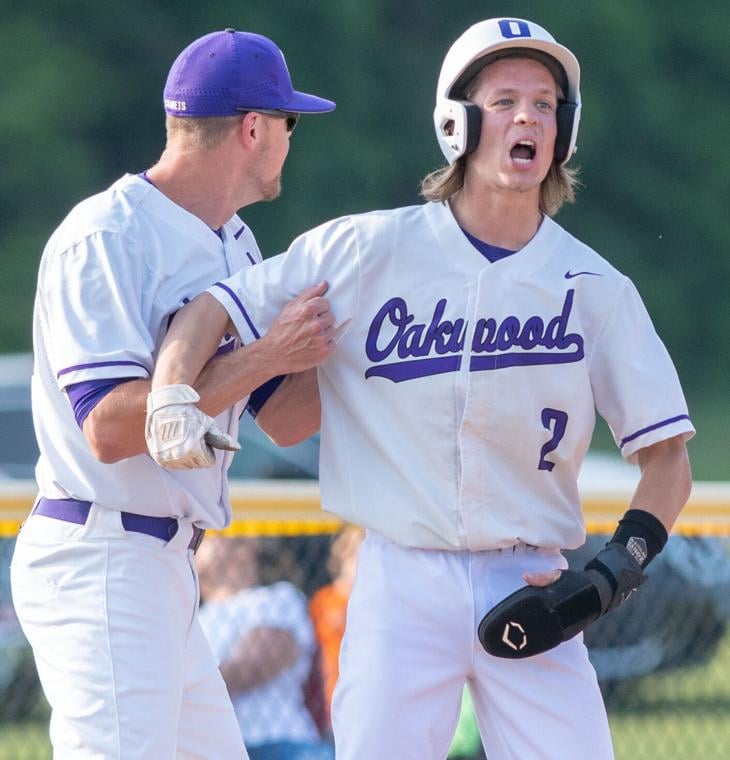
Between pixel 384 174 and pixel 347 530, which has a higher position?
pixel 347 530

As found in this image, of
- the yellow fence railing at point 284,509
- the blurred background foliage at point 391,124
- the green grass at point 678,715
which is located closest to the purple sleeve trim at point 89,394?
the yellow fence railing at point 284,509

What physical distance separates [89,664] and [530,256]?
121 centimetres

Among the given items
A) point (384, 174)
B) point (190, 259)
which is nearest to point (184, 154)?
point (190, 259)

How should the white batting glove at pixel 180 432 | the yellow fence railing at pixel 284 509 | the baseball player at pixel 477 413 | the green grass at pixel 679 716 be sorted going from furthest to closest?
the green grass at pixel 679 716 → the yellow fence railing at pixel 284 509 → the baseball player at pixel 477 413 → the white batting glove at pixel 180 432

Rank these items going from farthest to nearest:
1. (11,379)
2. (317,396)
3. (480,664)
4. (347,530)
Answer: (11,379), (347,530), (317,396), (480,664)

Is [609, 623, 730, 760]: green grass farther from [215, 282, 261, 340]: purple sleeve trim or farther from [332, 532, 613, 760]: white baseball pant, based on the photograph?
[215, 282, 261, 340]: purple sleeve trim

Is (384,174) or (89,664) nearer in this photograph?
(89,664)

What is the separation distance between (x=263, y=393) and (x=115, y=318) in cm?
56

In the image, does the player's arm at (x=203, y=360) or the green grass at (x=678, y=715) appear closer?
the player's arm at (x=203, y=360)

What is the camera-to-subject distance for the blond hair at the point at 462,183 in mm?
3201

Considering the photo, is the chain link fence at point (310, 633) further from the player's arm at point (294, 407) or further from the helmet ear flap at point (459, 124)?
the helmet ear flap at point (459, 124)

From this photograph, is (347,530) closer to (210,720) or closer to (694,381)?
(210,720)

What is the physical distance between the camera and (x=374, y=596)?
3.06 metres

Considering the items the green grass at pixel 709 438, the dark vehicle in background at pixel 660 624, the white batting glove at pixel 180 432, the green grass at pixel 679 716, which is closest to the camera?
the white batting glove at pixel 180 432
